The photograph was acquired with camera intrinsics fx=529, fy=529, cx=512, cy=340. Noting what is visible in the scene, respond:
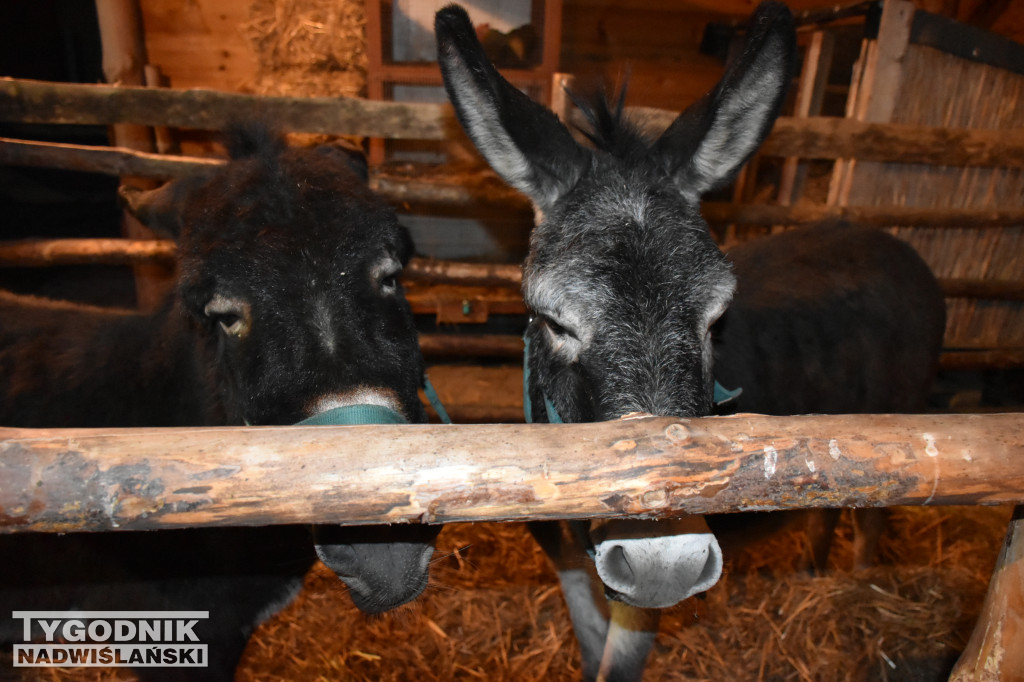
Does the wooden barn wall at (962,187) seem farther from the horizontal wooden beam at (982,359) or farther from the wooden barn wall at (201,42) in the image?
the wooden barn wall at (201,42)

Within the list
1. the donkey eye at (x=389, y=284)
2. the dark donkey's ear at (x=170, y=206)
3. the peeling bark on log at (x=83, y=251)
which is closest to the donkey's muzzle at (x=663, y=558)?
the donkey eye at (x=389, y=284)

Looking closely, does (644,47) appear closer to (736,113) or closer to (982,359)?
(982,359)

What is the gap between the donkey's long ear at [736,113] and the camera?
192 cm

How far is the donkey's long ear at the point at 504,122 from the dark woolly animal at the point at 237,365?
1.68 ft

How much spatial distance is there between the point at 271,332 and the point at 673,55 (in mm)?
7576

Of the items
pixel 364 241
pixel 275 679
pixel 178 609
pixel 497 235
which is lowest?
pixel 275 679

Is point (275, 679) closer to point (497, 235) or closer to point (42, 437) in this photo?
point (42, 437)

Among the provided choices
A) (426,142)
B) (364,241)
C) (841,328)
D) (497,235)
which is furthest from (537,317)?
(497,235)

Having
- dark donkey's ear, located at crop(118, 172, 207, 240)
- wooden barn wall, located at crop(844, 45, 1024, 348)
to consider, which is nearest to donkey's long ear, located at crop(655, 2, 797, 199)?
dark donkey's ear, located at crop(118, 172, 207, 240)

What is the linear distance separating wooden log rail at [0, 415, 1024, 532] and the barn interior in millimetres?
988

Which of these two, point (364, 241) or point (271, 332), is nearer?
point (271, 332)

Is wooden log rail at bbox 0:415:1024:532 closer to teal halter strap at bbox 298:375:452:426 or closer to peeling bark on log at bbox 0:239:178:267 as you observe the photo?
teal halter strap at bbox 298:375:452:426

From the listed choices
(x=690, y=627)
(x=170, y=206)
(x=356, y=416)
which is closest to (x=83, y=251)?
(x=170, y=206)

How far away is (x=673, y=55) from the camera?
24.4 feet
